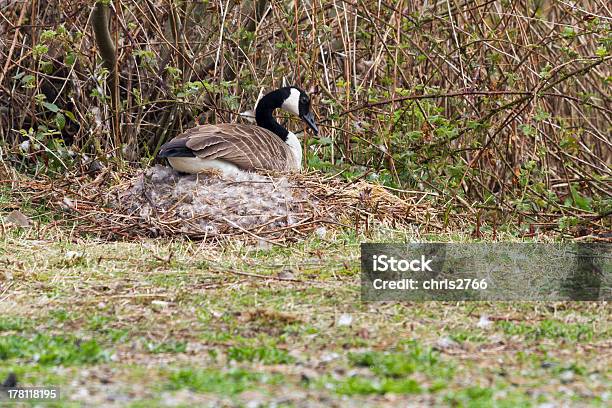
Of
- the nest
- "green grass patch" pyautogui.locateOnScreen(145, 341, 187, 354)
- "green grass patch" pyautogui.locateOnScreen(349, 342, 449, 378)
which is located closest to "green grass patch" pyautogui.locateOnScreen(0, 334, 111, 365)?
"green grass patch" pyautogui.locateOnScreen(145, 341, 187, 354)

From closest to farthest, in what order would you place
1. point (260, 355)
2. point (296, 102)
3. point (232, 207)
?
point (260, 355), point (232, 207), point (296, 102)

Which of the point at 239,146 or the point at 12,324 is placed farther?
the point at 239,146

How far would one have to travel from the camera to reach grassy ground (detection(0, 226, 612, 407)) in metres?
3.67

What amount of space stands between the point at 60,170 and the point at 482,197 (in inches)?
152

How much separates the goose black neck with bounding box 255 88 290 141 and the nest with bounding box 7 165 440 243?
3.00 feet

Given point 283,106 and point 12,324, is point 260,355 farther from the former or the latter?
point 283,106

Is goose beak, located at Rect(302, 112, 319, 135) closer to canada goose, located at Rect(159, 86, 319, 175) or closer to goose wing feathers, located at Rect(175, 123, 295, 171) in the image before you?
canada goose, located at Rect(159, 86, 319, 175)

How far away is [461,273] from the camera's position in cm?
581

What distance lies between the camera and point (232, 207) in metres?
7.42

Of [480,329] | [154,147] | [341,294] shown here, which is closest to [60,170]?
[154,147]

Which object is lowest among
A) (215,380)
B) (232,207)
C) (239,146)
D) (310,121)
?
(215,380)

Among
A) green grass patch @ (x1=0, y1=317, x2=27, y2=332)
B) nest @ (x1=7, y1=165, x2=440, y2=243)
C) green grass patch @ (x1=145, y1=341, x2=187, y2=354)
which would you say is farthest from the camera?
nest @ (x1=7, y1=165, x2=440, y2=243)

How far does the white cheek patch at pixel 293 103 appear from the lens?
29.0ft

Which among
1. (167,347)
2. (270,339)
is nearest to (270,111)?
(270,339)
